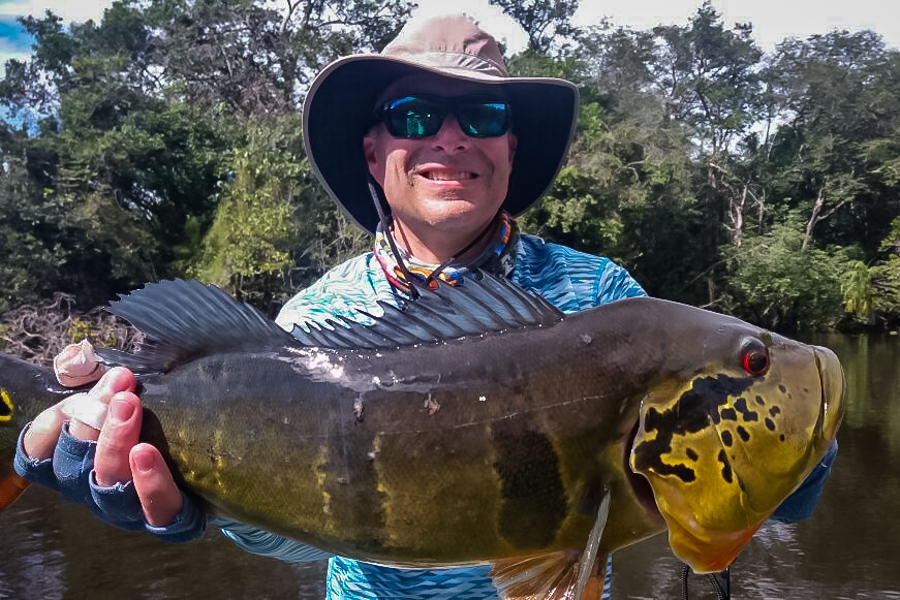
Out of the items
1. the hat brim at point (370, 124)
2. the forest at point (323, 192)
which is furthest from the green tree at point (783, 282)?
the hat brim at point (370, 124)

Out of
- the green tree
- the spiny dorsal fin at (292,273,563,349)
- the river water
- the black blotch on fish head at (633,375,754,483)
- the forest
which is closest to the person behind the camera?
the black blotch on fish head at (633,375,754,483)

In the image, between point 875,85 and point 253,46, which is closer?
point 253,46

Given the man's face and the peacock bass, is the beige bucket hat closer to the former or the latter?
the man's face

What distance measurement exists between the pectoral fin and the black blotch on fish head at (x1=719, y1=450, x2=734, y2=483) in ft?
0.93

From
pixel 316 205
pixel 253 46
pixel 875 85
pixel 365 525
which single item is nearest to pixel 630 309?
pixel 365 525

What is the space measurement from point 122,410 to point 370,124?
1358mm

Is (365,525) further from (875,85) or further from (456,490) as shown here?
(875,85)

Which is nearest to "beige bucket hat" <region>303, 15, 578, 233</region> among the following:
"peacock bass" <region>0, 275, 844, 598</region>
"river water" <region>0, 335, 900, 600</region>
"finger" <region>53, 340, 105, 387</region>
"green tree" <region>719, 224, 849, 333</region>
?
"peacock bass" <region>0, 275, 844, 598</region>

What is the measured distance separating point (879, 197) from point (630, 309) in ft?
128

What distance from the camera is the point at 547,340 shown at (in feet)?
5.89

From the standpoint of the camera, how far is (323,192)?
71.9 ft

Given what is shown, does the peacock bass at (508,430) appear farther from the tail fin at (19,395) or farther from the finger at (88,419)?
the tail fin at (19,395)

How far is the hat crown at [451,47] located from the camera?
239 centimetres

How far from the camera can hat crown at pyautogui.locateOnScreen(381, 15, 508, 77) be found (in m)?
2.39
